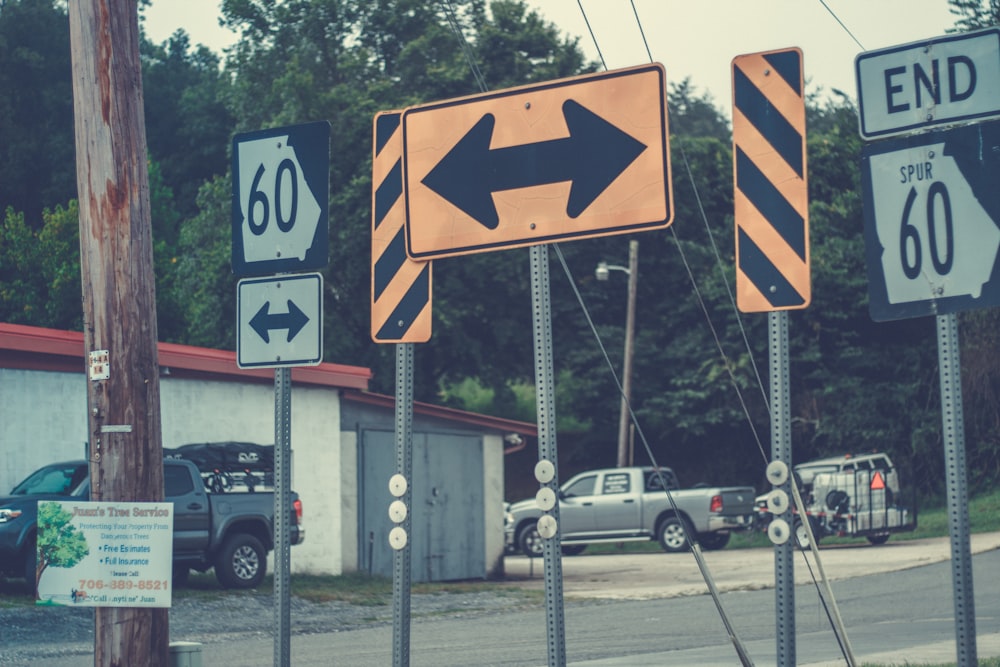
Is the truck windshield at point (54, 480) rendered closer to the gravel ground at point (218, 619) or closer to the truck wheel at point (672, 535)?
the gravel ground at point (218, 619)

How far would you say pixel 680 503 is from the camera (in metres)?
31.0

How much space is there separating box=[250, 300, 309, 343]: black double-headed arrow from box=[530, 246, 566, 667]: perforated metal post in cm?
155

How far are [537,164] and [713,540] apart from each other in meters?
26.6

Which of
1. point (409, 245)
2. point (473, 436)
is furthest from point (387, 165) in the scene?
point (473, 436)

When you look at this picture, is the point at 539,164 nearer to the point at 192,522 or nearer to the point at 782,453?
the point at 782,453

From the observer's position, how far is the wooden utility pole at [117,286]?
7.11 metres

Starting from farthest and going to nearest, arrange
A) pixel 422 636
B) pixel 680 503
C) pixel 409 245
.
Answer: pixel 680 503 < pixel 422 636 < pixel 409 245

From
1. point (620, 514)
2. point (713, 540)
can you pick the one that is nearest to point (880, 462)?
point (713, 540)

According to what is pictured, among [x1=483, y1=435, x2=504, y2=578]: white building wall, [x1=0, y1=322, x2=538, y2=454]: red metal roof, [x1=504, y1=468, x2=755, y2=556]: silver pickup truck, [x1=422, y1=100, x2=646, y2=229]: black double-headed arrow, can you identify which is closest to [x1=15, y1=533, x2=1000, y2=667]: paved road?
[x1=483, y1=435, x2=504, y2=578]: white building wall

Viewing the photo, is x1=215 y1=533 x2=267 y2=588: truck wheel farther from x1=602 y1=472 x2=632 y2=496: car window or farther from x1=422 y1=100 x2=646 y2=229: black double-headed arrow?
x1=422 y1=100 x2=646 y2=229: black double-headed arrow

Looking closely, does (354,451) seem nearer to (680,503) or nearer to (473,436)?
(473,436)

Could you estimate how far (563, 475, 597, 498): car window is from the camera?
107 ft

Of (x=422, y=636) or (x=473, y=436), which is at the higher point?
(x=473, y=436)

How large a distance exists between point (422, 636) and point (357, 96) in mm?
28540
